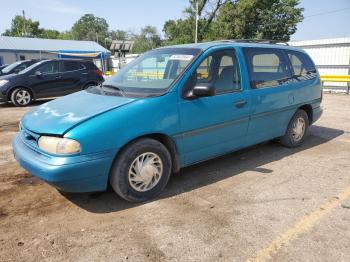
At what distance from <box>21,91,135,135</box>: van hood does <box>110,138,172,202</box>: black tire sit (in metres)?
0.49

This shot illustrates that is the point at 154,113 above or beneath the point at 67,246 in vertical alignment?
above

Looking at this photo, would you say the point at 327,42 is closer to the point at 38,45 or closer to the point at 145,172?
the point at 145,172

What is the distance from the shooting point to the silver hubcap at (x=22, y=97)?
36.5 ft

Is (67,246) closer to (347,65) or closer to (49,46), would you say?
(347,65)

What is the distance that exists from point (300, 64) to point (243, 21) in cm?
3165

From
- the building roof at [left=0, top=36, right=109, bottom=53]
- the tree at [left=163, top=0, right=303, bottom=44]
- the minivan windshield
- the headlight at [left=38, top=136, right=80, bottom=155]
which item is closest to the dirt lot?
the headlight at [left=38, top=136, right=80, bottom=155]

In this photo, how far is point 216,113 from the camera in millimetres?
4148

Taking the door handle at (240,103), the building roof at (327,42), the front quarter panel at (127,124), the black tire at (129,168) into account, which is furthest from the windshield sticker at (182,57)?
the building roof at (327,42)

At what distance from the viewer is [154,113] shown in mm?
3617

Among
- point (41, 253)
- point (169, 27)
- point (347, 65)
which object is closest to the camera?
point (41, 253)

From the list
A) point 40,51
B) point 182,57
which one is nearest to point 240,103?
point 182,57

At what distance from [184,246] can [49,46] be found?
159ft

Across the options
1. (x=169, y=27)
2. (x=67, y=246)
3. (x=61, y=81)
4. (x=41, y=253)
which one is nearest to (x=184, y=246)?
(x=67, y=246)

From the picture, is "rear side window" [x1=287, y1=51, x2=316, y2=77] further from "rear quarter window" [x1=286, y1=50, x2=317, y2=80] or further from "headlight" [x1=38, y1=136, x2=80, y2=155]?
"headlight" [x1=38, y1=136, x2=80, y2=155]
